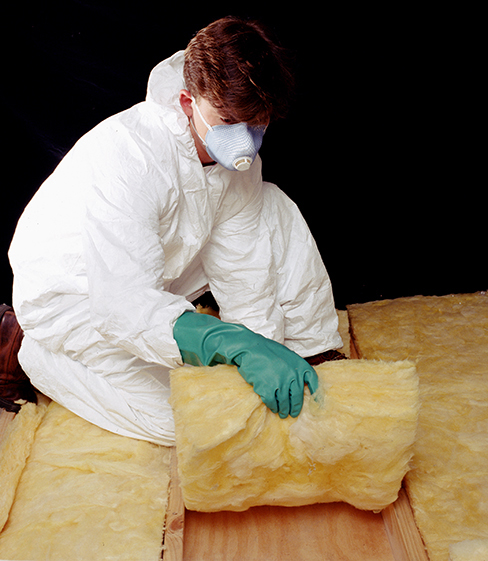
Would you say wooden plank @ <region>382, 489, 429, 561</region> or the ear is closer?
wooden plank @ <region>382, 489, 429, 561</region>

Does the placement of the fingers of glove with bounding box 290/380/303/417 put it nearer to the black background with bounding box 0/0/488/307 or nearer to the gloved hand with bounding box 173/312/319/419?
the gloved hand with bounding box 173/312/319/419

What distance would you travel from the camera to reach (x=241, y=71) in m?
1.25

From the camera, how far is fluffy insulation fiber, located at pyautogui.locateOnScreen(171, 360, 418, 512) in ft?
3.74

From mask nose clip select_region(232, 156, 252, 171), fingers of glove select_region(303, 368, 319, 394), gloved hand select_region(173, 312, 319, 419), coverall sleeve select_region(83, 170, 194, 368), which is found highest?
mask nose clip select_region(232, 156, 252, 171)

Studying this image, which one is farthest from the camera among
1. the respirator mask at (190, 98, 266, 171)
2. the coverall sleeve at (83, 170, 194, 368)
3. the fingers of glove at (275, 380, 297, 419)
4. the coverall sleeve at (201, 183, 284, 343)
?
the coverall sleeve at (201, 183, 284, 343)

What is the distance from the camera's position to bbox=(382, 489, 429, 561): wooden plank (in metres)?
1.25

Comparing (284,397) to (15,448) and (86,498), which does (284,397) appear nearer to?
(86,498)

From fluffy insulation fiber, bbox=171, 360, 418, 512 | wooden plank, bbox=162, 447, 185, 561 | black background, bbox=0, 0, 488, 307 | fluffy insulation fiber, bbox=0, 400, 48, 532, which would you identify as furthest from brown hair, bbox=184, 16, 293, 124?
fluffy insulation fiber, bbox=0, 400, 48, 532

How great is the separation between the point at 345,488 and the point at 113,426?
0.71m

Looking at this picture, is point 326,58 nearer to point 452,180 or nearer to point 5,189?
point 452,180

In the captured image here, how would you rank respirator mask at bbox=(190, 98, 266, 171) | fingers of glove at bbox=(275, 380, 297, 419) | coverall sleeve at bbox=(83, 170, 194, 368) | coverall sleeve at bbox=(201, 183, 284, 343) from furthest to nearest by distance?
coverall sleeve at bbox=(201, 183, 284, 343) → respirator mask at bbox=(190, 98, 266, 171) → coverall sleeve at bbox=(83, 170, 194, 368) → fingers of glove at bbox=(275, 380, 297, 419)

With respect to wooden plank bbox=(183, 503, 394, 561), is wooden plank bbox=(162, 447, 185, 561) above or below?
above

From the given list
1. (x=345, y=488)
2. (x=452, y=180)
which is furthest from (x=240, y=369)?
(x=452, y=180)

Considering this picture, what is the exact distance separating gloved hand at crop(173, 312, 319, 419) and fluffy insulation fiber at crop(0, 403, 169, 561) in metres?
0.44
